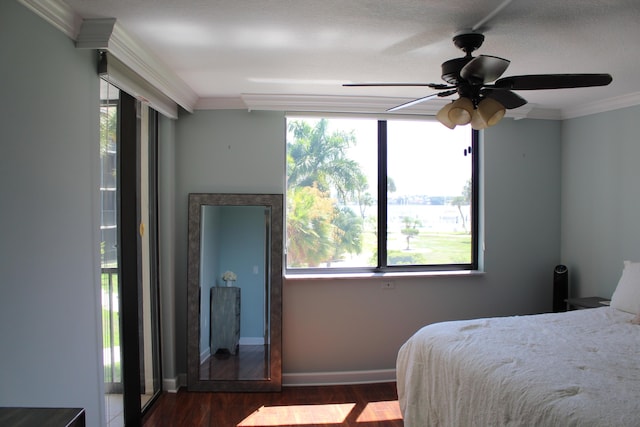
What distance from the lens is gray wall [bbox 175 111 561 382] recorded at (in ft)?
12.0

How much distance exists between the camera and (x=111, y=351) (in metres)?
2.57

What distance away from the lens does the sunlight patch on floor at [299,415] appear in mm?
3027

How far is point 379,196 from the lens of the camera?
3.94 meters

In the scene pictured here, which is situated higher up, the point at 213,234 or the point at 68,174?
the point at 68,174

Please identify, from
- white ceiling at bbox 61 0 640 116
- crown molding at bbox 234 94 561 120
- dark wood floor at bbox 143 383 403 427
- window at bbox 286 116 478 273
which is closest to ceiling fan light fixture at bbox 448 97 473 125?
white ceiling at bbox 61 0 640 116

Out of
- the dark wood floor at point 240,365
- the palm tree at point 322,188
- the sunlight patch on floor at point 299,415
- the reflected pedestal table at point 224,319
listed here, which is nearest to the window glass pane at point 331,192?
the palm tree at point 322,188

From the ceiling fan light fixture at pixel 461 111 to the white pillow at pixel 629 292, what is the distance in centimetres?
203

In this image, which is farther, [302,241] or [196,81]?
[302,241]

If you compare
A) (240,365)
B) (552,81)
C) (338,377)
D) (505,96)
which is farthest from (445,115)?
(240,365)

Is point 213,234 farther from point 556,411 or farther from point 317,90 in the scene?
point 556,411

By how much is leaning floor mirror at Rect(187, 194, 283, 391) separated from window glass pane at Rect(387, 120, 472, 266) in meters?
1.16

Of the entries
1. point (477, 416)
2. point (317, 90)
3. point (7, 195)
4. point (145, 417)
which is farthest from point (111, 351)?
point (317, 90)

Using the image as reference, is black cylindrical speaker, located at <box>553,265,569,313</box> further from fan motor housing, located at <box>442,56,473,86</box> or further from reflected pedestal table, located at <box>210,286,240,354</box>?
reflected pedestal table, located at <box>210,286,240,354</box>

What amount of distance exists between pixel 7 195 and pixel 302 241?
2.48m
